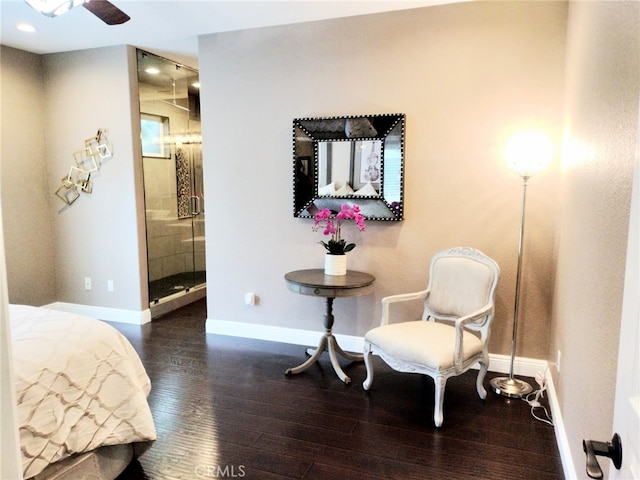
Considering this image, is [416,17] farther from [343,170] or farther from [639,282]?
[639,282]

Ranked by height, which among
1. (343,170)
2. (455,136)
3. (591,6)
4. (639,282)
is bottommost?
(639,282)

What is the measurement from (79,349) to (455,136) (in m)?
2.79

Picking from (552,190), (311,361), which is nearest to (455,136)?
(552,190)

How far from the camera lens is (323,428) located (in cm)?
260

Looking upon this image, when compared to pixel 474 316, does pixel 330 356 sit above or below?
below

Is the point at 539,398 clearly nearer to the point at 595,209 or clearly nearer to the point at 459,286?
the point at 459,286

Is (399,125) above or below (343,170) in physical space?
above

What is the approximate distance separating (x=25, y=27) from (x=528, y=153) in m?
4.18

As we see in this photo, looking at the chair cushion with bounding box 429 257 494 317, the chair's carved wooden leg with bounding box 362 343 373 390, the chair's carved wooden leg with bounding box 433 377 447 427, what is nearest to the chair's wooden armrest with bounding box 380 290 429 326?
the chair cushion with bounding box 429 257 494 317

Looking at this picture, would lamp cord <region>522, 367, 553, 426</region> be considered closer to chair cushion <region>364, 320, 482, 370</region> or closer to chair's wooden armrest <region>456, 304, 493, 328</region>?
chair cushion <region>364, 320, 482, 370</region>

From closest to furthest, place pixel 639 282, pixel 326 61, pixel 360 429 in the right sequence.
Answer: pixel 639 282, pixel 360 429, pixel 326 61

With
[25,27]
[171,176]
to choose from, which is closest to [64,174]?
[171,176]

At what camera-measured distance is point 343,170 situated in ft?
12.0

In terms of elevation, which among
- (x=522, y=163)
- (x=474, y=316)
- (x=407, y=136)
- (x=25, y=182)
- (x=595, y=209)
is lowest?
(x=474, y=316)
